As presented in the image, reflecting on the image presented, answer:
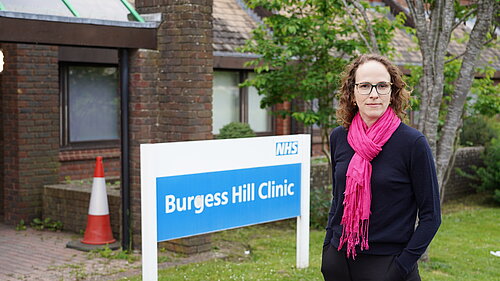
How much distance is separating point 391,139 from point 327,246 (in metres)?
0.68

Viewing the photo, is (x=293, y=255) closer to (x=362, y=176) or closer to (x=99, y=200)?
(x=99, y=200)

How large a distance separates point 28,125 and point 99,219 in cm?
228

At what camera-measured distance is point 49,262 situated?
8.16 m

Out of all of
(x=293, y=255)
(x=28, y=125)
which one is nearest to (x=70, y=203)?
(x=28, y=125)

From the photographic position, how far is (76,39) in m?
7.60

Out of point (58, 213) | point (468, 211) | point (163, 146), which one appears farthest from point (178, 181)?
point (468, 211)

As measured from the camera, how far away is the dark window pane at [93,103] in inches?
490

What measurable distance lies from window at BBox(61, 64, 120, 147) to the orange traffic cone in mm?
3483

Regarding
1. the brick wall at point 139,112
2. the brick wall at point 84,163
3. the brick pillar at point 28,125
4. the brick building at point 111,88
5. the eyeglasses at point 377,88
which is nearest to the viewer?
the eyeglasses at point 377,88

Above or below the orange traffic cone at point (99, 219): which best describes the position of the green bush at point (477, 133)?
above

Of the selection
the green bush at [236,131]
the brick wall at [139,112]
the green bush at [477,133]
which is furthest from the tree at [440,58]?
the green bush at [477,133]

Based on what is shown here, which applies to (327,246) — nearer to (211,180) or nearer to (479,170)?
(211,180)

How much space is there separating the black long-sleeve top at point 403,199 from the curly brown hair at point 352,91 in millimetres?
183

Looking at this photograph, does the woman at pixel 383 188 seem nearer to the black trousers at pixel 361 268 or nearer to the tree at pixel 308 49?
the black trousers at pixel 361 268
